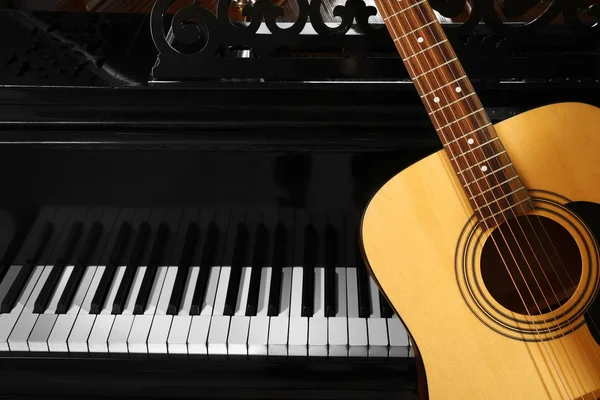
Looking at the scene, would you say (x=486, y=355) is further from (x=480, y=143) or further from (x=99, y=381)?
(x=99, y=381)

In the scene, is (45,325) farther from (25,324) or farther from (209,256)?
(209,256)

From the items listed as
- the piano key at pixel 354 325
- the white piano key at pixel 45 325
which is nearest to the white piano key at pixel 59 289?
the white piano key at pixel 45 325

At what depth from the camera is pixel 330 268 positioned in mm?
1408

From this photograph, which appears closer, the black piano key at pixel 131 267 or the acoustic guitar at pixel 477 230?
the acoustic guitar at pixel 477 230

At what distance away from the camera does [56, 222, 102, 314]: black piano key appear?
1359 millimetres

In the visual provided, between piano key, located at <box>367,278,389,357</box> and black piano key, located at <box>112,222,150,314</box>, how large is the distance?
1.76 feet

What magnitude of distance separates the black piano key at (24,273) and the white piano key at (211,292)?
1.26ft

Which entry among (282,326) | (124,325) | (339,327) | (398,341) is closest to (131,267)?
(124,325)

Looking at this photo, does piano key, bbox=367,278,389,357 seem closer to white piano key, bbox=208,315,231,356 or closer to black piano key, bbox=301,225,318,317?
black piano key, bbox=301,225,318,317

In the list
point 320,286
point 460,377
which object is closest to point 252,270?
point 320,286

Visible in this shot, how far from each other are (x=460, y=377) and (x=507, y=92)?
2.00 feet

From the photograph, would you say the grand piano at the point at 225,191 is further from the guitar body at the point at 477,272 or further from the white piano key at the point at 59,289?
the guitar body at the point at 477,272

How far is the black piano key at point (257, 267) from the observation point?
134 cm

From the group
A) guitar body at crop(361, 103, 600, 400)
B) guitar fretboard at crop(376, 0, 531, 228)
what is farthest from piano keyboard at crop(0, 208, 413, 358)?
guitar fretboard at crop(376, 0, 531, 228)
